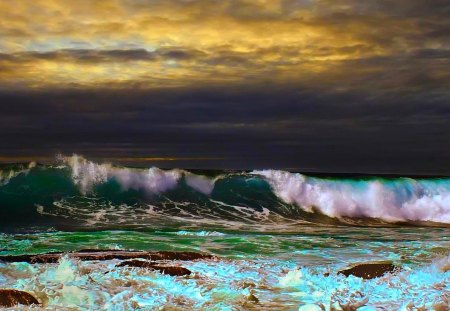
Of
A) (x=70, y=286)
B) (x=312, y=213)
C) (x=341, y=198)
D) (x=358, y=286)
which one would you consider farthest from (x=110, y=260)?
(x=341, y=198)

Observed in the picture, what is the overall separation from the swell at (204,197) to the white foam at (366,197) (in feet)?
0.13

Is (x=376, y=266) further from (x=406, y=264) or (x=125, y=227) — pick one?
(x=125, y=227)

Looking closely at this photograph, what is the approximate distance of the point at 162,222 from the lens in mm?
17562

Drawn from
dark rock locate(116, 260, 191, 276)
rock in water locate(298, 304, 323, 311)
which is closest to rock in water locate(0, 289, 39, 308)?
dark rock locate(116, 260, 191, 276)

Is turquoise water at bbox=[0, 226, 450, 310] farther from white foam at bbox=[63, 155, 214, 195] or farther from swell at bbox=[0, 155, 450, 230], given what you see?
white foam at bbox=[63, 155, 214, 195]

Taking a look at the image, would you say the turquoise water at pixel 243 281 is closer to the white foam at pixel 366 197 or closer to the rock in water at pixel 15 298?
the rock in water at pixel 15 298

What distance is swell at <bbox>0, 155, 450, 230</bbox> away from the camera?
19.5m

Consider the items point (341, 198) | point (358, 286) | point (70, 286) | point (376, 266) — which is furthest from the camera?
point (341, 198)

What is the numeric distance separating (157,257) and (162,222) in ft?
29.3

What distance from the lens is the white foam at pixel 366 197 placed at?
79.3ft

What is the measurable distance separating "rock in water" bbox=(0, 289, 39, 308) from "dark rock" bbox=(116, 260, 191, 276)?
6.14 ft

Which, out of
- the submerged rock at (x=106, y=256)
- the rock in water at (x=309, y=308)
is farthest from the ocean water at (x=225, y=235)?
the submerged rock at (x=106, y=256)

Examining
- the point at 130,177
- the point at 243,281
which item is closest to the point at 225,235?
the point at 243,281

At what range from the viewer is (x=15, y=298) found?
5.79m
